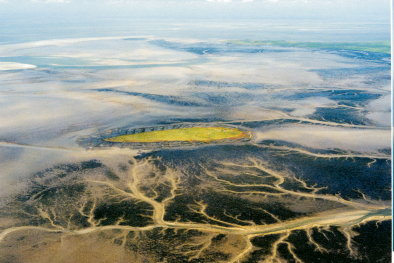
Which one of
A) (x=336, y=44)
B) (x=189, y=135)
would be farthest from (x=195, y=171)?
(x=336, y=44)

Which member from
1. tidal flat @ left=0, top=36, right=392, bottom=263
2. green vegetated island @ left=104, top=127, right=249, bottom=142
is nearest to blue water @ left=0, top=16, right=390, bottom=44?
tidal flat @ left=0, top=36, right=392, bottom=263

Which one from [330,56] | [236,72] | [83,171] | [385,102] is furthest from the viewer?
[330,56]

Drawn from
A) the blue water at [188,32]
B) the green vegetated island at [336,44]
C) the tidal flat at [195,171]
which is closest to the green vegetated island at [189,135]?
the tidal flat at [195,171]

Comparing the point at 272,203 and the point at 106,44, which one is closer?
the point at 272,203

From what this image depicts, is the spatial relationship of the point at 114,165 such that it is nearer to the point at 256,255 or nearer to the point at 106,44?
the point at 256,255

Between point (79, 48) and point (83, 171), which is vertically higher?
point (79, 48)

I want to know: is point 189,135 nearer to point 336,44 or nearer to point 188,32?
point 336,44

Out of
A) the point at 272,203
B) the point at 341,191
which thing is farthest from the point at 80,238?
the point at 341,191

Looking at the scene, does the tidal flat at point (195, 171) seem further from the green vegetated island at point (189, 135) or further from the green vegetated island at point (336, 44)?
the green vegetated island at point (336, 44)
